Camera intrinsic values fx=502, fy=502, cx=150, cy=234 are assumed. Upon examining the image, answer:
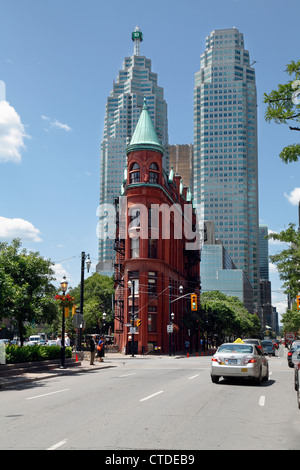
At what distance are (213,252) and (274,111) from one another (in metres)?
169

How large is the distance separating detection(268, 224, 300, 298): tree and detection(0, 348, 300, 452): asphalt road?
20792mm

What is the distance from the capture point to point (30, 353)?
86.3ft

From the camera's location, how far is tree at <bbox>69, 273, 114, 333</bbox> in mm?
98188

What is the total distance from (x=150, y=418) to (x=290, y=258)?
32982 mm

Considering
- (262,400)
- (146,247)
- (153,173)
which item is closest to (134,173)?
(153,173)

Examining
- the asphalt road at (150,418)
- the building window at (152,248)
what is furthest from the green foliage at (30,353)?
the building window at (152,248)

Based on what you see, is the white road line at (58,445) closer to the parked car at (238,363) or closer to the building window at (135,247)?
the parked car at (238,363)

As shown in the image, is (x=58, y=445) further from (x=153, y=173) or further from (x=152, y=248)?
(x=153, y=173)

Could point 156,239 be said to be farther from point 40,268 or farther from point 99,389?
point 99,389

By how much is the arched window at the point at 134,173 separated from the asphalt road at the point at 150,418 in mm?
45876

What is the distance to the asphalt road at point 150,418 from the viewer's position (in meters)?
8.70

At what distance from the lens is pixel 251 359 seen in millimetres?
18578

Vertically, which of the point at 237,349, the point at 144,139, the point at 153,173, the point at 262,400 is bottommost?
the point at 262,400
